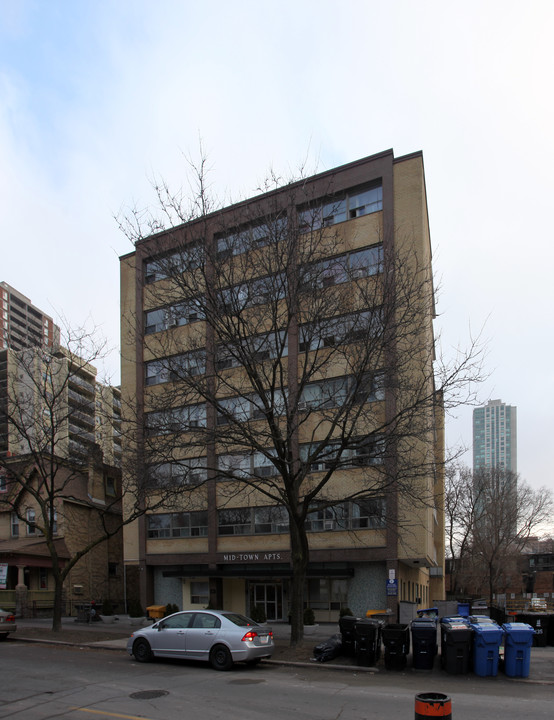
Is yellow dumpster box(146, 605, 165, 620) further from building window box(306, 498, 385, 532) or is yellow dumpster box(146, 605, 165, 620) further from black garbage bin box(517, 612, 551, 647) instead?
black garbage bin box(517, 612, 551, 647)

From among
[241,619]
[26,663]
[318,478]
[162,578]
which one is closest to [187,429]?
[241,619]

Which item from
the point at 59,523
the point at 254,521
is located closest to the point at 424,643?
the point at 254,521

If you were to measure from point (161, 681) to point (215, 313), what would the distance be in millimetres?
8565

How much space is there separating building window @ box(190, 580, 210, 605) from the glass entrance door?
2.41 m

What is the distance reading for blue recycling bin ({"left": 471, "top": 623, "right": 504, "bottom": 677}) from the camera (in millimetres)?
11867

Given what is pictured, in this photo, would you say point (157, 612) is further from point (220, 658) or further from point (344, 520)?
point (220, 658)

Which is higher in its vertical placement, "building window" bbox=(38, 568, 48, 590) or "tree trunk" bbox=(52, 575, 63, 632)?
"tree trunk" bbox=(52, 575, 63, 632)

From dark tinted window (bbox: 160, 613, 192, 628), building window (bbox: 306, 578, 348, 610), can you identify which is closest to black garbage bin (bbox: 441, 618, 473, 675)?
dark tinted window (bbox: 160, 613, 192, 628)

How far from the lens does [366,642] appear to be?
13.3 m

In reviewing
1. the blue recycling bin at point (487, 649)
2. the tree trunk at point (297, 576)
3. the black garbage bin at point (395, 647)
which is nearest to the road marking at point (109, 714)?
the black garbage bin at point (395, 647)

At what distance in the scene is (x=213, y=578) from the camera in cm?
2975

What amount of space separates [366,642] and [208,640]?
11.2 feet

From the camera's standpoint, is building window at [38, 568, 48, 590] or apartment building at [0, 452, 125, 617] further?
building window at [38, 568, 48, 590]

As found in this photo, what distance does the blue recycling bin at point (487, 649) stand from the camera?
38.9ft
